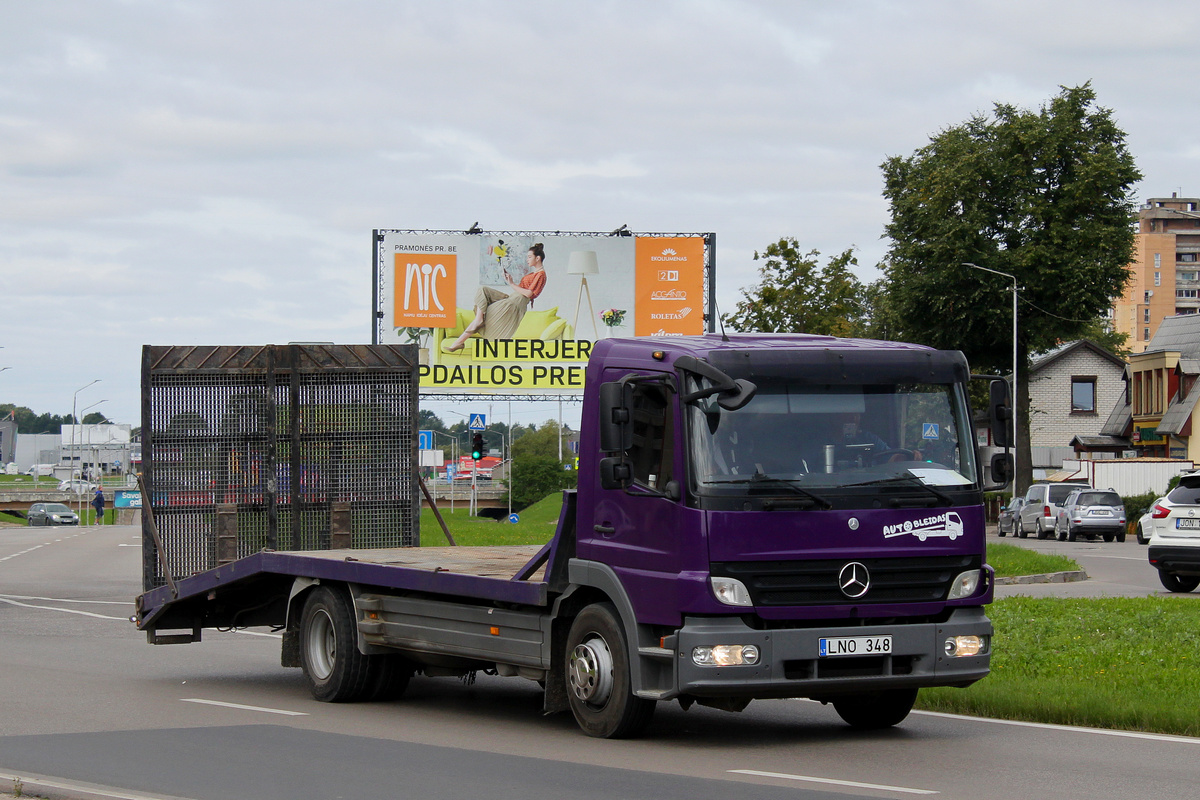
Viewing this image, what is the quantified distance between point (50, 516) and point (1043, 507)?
187ft

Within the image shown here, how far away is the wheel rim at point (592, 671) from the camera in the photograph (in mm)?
9695

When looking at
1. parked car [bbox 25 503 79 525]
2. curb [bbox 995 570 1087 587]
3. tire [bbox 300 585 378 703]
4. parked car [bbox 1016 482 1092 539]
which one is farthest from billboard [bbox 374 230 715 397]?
parked car [bbox 25 503 79 525]

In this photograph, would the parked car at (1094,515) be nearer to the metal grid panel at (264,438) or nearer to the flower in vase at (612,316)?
the flower in vase at (612,316)

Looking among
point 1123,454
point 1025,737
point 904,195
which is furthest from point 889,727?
point 1123,454

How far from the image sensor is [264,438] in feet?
45.5

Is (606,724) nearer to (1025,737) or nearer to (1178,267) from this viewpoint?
(1025,737)

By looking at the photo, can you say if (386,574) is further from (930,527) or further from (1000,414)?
(1000,414)

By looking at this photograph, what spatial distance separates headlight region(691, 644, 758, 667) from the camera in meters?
9.02

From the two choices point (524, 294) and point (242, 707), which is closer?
point (242, 707)

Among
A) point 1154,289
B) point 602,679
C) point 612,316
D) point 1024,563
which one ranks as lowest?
point 1024,563

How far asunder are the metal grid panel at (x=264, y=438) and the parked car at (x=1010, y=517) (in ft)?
141

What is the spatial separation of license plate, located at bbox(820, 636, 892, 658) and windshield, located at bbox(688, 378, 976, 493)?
2.93ft

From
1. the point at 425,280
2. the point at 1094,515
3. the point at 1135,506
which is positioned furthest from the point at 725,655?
the point at 1135,506

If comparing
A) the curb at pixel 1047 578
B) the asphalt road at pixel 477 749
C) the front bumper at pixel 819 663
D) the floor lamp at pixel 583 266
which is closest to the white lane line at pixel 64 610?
the asphalt road at pixel 477 749
